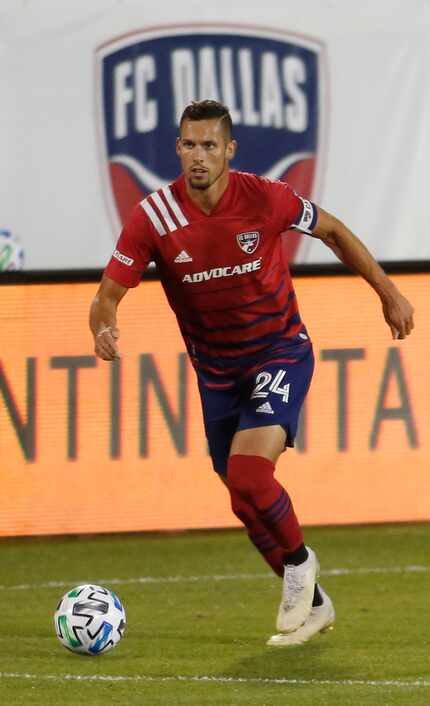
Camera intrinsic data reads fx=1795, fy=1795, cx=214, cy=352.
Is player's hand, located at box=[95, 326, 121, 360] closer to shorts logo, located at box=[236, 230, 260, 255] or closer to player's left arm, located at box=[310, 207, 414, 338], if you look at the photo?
shorts logo, located at box=[236, 230, 260, 255]

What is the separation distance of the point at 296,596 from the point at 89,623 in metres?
0.75

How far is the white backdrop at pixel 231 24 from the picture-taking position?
11562 mm

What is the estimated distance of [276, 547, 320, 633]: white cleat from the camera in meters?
6.45

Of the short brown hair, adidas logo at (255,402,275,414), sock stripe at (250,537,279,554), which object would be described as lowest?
sock stripe at (250,537,279,554)

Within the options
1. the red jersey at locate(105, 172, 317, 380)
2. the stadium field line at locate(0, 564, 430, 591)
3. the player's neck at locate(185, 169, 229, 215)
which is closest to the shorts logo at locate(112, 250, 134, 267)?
the red jersey at locate(105, 172, 317, 380)

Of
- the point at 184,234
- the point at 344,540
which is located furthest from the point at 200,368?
the point at 344,540

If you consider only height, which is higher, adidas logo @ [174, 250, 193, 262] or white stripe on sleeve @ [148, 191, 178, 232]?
white stripe on sleeve @ [148, 191, 178, 232]

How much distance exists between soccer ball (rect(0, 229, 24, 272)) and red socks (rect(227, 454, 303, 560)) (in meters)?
4.91

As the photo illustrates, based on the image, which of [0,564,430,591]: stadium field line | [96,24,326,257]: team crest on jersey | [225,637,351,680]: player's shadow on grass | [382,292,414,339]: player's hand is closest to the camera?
[225,637,351,680]: player's shadow on grass

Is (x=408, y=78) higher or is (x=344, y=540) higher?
(x=408, y=78)

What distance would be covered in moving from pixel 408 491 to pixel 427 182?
128 inches

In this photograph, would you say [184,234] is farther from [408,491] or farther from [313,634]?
[408,491]

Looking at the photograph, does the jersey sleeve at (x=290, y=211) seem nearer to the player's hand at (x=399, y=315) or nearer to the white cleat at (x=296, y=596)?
the player's hand at (x=399, y=315)

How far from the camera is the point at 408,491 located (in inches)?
366
